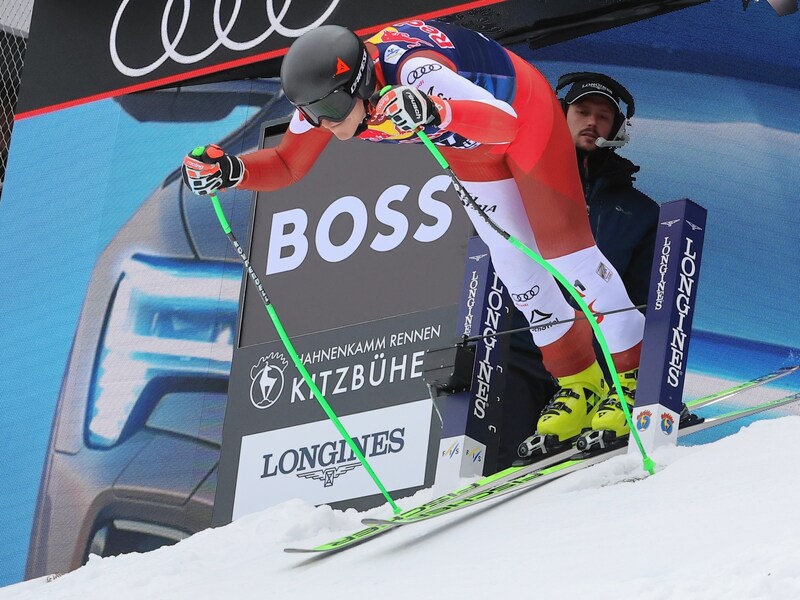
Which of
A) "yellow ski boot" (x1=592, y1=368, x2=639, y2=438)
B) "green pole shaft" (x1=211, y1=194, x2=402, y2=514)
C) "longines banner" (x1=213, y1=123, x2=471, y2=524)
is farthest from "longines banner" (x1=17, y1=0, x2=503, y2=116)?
"yellow ski boot" (x1=592, y1=368, x2=639, y2=438)

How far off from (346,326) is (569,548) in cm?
285

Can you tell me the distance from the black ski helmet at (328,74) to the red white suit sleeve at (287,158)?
0.40 meters

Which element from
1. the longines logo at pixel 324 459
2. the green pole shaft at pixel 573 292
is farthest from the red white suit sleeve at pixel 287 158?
the longines logo at pixel 324 459

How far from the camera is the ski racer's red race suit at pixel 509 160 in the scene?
387 cm

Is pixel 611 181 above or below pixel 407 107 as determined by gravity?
above

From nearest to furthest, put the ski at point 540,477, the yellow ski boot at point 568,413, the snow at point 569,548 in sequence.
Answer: the snow at point 569,548 < the ski at point 540,477 < the yellow ski boot at point 568,413

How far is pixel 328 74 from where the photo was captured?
A: 3609 mm

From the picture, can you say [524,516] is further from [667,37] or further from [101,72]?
[101,72]

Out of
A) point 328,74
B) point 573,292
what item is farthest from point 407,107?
point 573,292

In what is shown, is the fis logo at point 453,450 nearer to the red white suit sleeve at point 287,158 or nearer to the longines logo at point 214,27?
the red white suit sleeve at point 287,158

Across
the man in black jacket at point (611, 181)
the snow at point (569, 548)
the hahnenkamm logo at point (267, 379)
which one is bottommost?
the snow at point (569, 548)

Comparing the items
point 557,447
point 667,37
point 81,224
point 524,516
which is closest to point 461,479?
point 557,447

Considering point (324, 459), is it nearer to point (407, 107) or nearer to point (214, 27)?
point (407, 107)

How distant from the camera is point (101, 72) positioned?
780 cm
